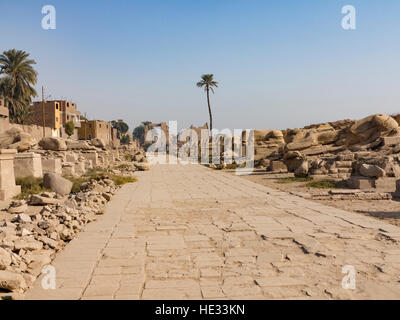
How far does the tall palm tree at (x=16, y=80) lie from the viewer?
2922cm

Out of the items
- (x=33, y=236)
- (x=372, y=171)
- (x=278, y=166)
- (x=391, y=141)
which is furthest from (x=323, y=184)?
(x=33, y=236)

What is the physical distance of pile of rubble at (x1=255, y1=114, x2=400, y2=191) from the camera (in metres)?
9.55

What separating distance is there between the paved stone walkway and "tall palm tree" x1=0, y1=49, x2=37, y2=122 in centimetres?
2814

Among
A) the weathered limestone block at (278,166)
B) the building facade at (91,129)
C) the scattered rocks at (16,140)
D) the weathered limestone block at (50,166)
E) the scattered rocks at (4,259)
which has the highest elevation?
the building facade at (91,129)

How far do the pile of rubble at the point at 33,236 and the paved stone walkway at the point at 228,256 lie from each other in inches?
6.4

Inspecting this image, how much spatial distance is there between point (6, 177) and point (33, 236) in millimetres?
4166

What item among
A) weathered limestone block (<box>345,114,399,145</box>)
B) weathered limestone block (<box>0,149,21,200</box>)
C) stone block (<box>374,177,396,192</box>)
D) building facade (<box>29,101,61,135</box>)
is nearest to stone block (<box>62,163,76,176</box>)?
weathered limestone block (<box>0,149,21,200</box>)

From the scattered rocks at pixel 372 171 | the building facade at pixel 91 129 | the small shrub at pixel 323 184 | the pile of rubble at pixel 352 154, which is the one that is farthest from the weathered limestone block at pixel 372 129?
the building facade at pixel 91 129

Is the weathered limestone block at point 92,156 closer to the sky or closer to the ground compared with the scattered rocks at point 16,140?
closer to the ground

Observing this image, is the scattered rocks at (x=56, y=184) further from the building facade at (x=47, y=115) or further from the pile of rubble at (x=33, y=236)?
the building facade at (x=47, y=115)

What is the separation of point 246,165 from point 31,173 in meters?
13.8

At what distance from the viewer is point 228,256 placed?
3.81m

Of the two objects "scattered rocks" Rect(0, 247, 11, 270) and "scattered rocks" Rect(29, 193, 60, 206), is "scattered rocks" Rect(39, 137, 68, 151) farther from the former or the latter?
"scattered rocks" Rect(0, 247, 11, 270)

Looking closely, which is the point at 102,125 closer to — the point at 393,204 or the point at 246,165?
the point at 246,165
